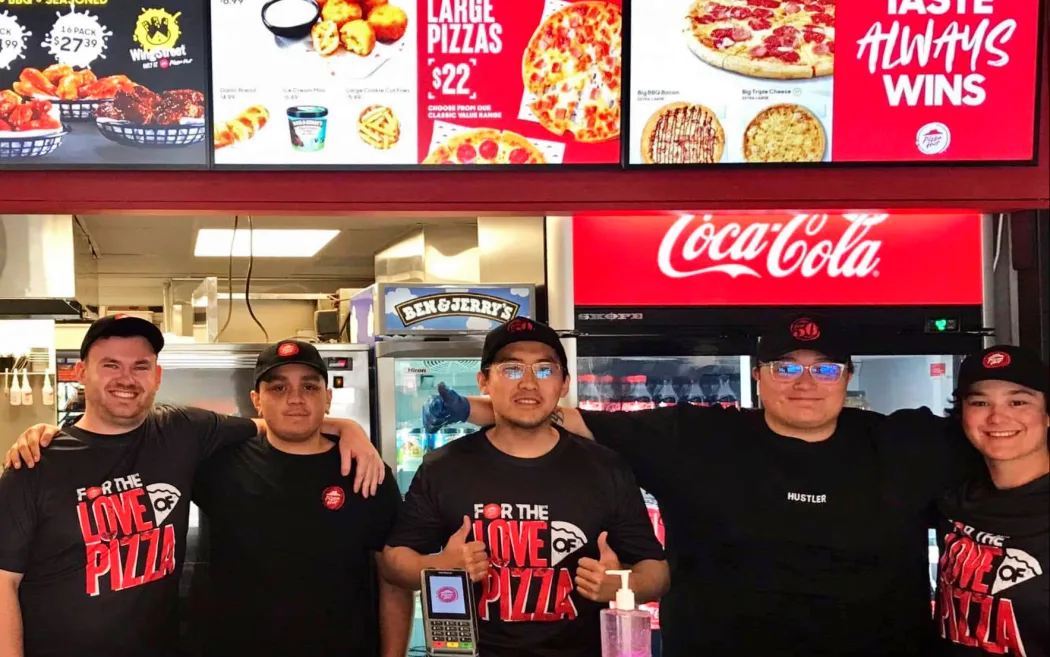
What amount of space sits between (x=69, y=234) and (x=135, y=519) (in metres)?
2.59

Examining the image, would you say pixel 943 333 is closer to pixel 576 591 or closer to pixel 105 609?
pixel 576 591

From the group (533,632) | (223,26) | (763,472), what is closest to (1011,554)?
(763,472)

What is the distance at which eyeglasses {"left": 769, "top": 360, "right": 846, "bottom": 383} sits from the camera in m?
2.61

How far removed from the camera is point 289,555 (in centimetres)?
263

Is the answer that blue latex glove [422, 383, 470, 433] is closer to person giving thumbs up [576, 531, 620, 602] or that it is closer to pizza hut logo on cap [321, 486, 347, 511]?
pizza hut logo on cap [321, 486, 347, 511]

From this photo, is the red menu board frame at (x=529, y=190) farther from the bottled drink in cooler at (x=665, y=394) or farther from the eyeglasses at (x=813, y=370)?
the bottled drink in cooler at (x=665, y=394)

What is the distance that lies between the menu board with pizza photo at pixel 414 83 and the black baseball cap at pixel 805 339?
0.73 meters

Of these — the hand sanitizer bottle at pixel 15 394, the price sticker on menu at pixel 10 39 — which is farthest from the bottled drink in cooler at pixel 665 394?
the hand sanitizer bottle at pixel 15 394

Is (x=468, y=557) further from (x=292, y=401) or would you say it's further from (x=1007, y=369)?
(x=1007, y=369)

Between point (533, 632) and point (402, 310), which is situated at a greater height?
point (402, 310)

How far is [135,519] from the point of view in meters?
2.49

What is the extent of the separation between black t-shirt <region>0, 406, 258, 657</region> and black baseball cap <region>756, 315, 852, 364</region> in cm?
170

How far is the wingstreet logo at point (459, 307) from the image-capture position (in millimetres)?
4066

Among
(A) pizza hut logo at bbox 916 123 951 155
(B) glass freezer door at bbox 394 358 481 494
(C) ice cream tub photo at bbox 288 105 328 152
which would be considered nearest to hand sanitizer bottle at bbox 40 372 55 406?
(B) glass freezer door at bbox 394 358 481 494
